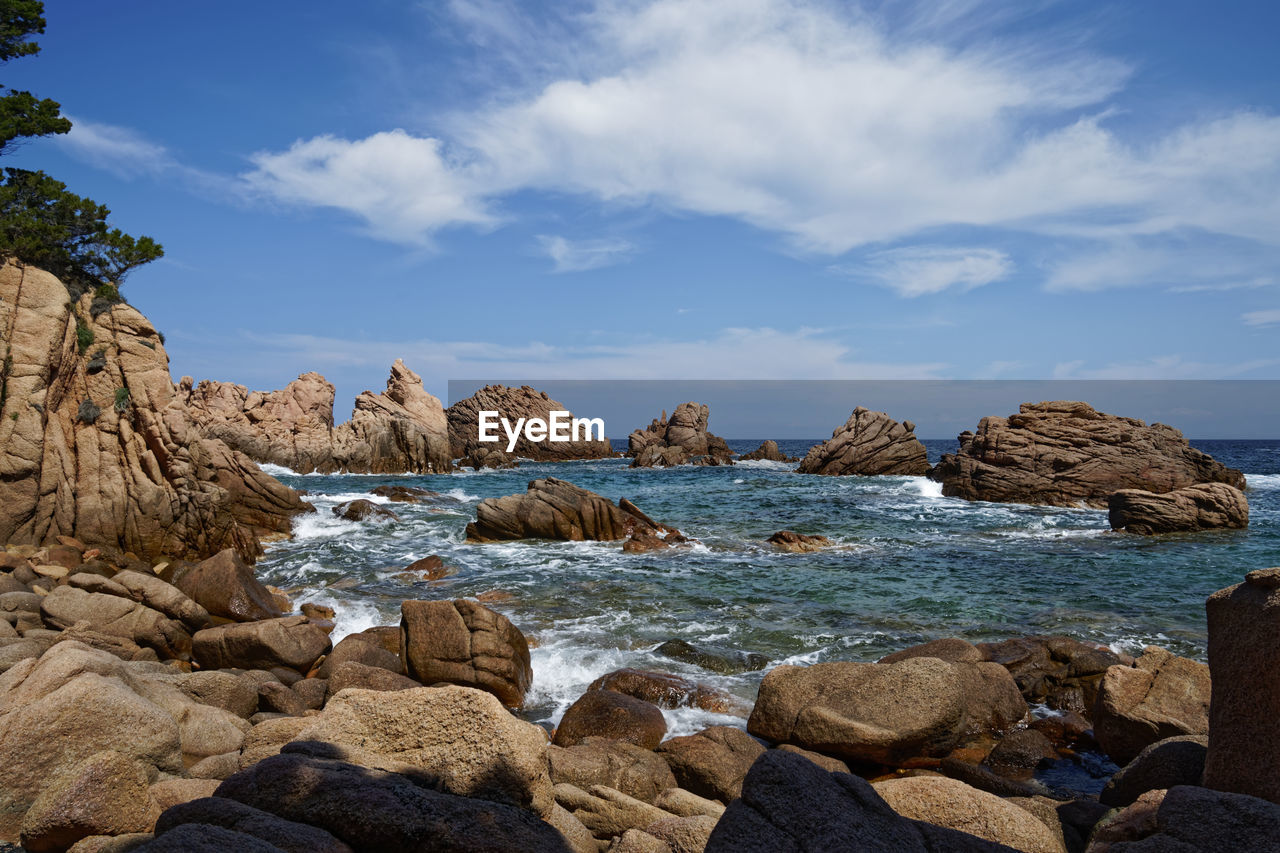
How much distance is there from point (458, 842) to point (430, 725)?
55.3 inches

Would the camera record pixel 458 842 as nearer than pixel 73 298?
Yes

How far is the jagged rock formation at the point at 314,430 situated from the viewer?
6731 centimetres

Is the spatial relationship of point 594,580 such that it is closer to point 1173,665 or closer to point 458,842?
point 1173,665

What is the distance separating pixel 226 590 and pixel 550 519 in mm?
14017

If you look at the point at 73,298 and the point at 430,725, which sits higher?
the point at 73,298

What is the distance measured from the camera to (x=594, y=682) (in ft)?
39.2

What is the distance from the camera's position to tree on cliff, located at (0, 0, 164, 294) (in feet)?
80.9

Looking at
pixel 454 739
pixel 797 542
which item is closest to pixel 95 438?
pixel 454 739

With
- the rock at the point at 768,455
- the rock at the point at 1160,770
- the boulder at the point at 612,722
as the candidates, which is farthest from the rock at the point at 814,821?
the rock at the point at 768,455

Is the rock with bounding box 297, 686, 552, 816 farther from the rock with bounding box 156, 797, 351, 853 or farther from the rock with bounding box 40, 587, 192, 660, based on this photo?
the rock with bounding box 40, 587, 192, 660

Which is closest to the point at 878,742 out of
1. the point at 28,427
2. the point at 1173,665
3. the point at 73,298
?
the point at 1173,665

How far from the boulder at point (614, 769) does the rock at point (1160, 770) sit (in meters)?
4.55

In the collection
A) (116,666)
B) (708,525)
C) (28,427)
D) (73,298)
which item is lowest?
(708,525)

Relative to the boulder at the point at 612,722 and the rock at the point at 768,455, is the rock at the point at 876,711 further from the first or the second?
the rock at the point at 768,455
